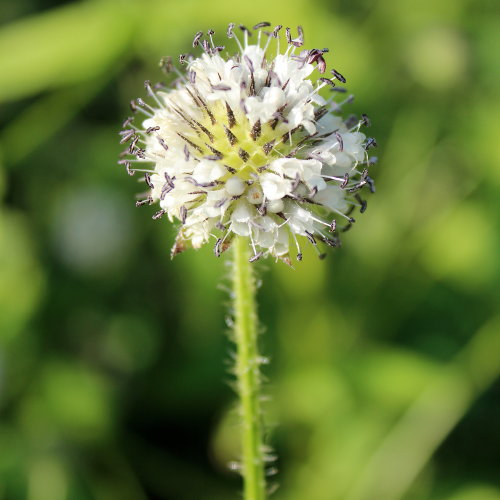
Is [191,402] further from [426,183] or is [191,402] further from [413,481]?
[426,183]

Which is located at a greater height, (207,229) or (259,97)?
(259,97)

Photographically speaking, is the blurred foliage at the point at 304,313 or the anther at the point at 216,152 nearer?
the anther at the point at 216,152

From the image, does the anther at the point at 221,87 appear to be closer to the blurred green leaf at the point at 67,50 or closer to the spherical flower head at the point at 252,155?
the spherical flower head at the point at 252,155

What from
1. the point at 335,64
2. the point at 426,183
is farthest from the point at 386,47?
the point at 426,183

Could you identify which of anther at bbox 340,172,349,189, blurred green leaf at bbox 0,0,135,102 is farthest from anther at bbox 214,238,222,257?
blurred green leaf at bbox 0,0,135,102

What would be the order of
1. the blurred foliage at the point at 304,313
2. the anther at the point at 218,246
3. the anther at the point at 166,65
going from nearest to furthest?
the anther at the point at 218,246, the anther at the point at 166,65, the blurred foliage at the point at 304,313

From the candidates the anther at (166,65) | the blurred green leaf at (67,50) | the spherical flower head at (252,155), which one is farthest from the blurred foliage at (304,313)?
the spherical flower head at (252,155)
